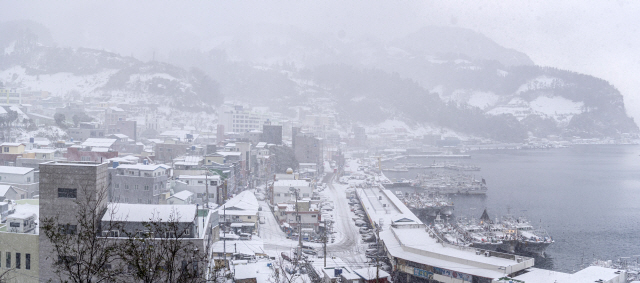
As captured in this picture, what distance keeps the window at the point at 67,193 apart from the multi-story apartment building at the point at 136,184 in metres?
3.96

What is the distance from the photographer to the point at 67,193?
3.57 meters

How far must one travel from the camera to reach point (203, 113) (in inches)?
1062

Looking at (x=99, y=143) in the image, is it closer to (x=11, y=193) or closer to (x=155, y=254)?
(x=11, y=193)

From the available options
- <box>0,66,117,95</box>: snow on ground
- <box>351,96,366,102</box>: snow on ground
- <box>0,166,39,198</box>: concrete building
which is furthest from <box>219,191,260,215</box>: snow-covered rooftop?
<box>351,96,366,102</box>: snow on ground

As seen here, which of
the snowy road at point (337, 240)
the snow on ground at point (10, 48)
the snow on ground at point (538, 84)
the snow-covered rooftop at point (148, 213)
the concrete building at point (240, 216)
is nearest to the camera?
the snow-covered rooftop at point (148, 213)

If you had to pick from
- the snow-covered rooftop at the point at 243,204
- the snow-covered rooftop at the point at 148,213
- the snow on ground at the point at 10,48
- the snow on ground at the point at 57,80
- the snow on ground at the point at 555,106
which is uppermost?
the snow on ground at the point at 10,48

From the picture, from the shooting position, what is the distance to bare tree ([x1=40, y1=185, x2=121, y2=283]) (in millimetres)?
2037

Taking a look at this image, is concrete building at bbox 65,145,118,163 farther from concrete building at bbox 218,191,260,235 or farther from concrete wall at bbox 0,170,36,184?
concrete building at bbox 218,191,260,235

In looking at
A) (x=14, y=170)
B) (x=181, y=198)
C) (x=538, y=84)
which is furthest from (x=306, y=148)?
(x=538, y=84)

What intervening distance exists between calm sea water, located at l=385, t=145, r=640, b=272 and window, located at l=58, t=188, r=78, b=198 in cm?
640

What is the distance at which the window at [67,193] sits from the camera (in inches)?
140

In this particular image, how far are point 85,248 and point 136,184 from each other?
15.7 feet

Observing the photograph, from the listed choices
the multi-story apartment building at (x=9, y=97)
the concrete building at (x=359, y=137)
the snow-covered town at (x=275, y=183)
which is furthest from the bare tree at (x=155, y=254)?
the concrete building at (x=359, y=137)

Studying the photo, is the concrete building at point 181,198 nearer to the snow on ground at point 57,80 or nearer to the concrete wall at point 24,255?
the concrete wall at point 24,255
